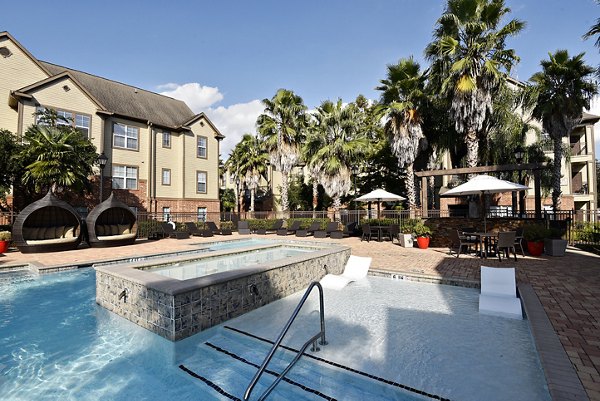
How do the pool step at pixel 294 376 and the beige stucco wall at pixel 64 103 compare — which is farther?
the beige stucco wall at pixel 64 103

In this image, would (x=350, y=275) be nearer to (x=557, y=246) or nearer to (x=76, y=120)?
(x=557, y=246)

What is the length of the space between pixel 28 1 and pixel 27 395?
42.0 ft

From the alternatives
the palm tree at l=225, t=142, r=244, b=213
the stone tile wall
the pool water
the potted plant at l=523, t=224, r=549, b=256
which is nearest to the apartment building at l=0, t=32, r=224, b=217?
the palm tree at l=225, t=142, r=244, b=213

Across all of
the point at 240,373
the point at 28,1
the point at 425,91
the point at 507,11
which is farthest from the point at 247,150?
the point at 240,373

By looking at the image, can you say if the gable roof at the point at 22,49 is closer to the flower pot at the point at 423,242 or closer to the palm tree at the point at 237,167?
the palm tree at the point at 237,167

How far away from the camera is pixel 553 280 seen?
22.3 ft

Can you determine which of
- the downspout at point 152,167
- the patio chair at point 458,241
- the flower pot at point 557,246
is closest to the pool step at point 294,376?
the patio chair at point 458,241

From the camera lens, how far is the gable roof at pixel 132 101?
21.3m

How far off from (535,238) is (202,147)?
79.1ft

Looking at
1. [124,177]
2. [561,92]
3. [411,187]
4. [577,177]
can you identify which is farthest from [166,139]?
[577,177]

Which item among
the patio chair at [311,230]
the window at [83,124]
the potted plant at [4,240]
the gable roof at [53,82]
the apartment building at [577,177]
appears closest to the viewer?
the potted plant at [4,240]

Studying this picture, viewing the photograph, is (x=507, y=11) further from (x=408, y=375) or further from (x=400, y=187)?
(x=408, y=375)

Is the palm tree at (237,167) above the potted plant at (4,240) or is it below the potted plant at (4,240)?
above

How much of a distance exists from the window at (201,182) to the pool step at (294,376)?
2273cm
